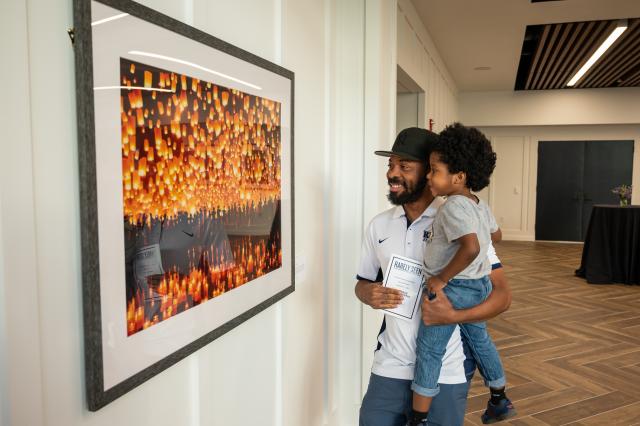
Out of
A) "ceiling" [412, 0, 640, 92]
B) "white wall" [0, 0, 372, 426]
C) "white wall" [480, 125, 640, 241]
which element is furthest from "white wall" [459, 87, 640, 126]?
"white wall" [0, 0, 372, 426]

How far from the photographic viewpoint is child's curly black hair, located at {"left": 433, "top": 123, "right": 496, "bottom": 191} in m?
1.94

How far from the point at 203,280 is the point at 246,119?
0.54 meters

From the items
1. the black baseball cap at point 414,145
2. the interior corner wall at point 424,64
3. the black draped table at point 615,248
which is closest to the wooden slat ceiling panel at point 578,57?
the interior corner wall at point 424,64

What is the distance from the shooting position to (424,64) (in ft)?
21.8

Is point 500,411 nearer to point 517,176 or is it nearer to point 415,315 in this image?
point 415,315

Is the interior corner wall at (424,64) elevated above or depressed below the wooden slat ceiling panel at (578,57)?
below

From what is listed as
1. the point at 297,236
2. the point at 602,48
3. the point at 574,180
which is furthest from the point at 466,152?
the point at 574,180

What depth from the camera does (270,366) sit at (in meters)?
2.00

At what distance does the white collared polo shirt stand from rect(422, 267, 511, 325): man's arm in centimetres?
14

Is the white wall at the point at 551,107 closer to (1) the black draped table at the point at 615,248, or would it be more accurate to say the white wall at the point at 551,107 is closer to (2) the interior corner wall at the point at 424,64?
(2) the interior corner wall at the point at 424,64

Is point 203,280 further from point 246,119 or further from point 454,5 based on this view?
point 454,5

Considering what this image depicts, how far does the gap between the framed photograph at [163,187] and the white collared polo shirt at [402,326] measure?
0.54 m

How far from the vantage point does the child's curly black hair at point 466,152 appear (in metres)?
1.94

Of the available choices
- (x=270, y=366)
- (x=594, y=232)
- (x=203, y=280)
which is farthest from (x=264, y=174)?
(x=594, y=232)
